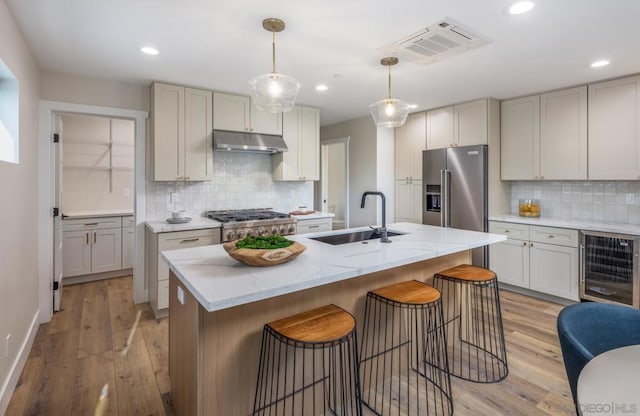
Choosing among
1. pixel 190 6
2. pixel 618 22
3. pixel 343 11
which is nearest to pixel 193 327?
pixel 190 6

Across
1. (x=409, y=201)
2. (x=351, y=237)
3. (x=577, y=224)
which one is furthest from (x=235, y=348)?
(x=409, y=201)

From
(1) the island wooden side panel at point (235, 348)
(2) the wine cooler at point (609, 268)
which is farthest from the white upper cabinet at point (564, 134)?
(1) the island wooden side panel at point (235, 348)

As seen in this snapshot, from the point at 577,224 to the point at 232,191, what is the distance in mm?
3969

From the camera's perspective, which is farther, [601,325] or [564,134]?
[564,134]

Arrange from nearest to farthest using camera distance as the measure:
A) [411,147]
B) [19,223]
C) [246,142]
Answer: [19,223] → [246,142] → [411,147]

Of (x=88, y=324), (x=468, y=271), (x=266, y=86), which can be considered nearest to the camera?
(x=266, y=86)

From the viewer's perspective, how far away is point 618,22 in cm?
224

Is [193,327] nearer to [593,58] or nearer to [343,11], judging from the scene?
[343,11]

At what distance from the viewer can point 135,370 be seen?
2357mm

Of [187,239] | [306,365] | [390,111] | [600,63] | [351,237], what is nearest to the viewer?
[306,365]

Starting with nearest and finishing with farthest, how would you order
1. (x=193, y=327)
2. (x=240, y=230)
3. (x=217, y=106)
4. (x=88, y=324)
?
(x=193, y=327), (x=88, y=324), (x=240, y=230), (x=217, y=106)

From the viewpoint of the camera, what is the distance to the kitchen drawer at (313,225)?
164 inches

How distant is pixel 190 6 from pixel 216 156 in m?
2.20

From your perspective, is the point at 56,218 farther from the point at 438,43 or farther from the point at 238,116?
the point at 438,43
